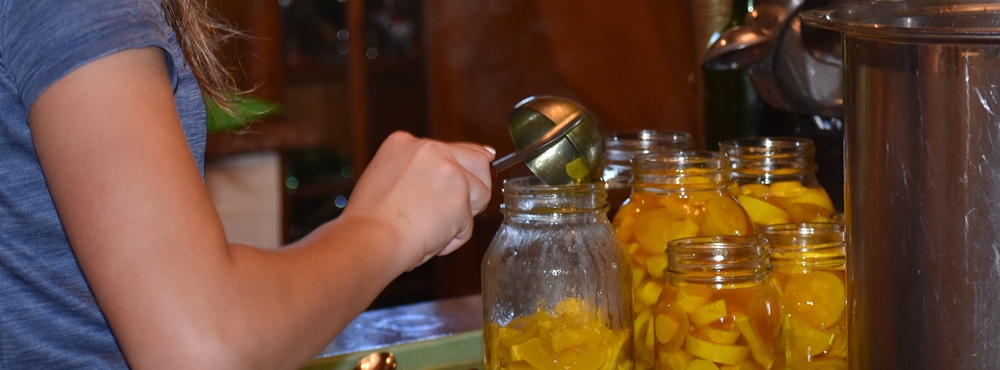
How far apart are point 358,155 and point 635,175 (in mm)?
2233

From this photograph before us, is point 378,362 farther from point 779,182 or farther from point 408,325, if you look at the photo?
point 779,182

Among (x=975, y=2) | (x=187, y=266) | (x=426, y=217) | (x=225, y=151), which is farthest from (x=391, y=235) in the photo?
(x=225, y=151)

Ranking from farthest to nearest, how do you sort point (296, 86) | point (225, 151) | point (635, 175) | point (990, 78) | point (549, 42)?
1. point (296, 86)
2. point (549, 42)
3. point (225, 151)
4. point (635, 175)
5. point (990, 78)

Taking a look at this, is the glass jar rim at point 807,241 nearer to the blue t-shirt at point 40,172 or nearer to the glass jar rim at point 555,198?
the glass jar rim at point 555,198

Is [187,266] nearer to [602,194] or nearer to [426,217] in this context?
[426,217]

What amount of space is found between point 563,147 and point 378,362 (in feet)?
0.81

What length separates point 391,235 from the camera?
23.9 inches

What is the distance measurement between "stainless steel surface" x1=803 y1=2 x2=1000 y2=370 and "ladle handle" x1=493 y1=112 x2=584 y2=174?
213 millimetres

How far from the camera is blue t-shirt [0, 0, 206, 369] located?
49cm

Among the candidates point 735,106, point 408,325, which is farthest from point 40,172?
point 735,106

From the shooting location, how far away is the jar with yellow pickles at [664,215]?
702 millimetres

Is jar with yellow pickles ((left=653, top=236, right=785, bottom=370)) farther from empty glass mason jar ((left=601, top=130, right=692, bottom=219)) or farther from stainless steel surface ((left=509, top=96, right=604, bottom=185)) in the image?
empty glass mason jar ((left=601, top=130, right=692, bottom=219))

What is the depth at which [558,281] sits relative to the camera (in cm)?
66

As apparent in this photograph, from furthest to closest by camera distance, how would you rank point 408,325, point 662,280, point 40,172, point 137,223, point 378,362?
point 408,325
point 378,362
point 662,280
point 40,172
point 137,223
